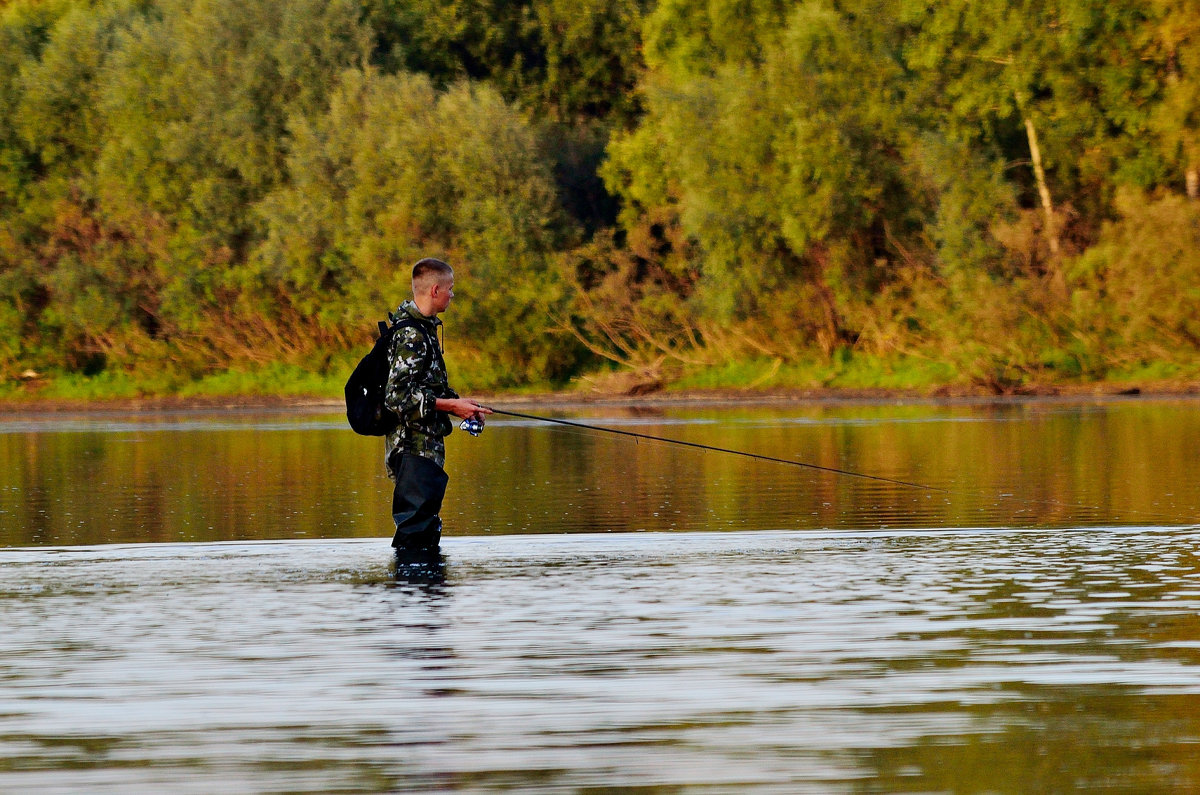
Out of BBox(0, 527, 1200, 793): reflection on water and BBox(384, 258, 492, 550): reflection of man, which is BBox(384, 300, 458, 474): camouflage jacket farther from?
BBox(0, 527, 1200, 793): reflection on water

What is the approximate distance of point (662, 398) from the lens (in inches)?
1877

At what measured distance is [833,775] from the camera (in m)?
5.72

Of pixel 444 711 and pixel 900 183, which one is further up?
pixel 900 183

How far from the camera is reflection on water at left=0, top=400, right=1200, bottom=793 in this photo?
5992mm

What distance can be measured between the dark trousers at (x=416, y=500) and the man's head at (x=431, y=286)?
877 mm

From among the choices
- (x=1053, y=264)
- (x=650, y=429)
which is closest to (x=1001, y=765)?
(x=650, y=429)

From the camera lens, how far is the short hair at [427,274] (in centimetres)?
1177

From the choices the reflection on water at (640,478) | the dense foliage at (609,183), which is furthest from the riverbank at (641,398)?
the reflection on water at (640,478)

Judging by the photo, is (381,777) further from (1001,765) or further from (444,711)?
(1001,765)

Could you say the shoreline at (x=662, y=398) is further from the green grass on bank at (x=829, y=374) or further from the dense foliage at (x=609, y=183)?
the dense foliage at (x=609, y=183)

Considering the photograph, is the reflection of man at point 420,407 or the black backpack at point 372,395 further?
the black backpack at point 372,395

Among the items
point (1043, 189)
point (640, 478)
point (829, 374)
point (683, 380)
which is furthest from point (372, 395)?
point (683, 380)

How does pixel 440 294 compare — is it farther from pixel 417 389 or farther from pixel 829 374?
pixel 829 374

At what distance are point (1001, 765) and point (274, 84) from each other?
52.3m
